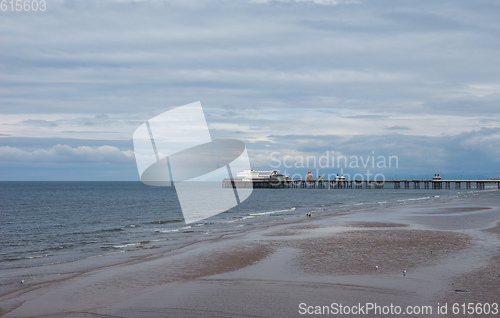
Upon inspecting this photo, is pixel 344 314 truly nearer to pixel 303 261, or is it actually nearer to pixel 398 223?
pixel 303 261

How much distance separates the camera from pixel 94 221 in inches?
1599

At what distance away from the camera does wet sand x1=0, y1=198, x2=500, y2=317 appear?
38.3 feet

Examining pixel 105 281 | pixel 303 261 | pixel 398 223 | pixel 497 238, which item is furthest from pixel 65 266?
pixel 398 223

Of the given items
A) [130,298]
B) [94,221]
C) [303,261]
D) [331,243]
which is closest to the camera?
[130,298]

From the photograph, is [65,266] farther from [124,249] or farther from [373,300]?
[373,300]

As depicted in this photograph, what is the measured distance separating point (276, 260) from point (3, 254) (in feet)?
47.7

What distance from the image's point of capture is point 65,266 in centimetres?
1812

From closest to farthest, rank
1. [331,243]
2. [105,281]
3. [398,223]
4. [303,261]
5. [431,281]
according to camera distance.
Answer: [431,281] → [105,281] → [303,261] → [331,243] → [398,223]

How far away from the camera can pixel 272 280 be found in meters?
14.4

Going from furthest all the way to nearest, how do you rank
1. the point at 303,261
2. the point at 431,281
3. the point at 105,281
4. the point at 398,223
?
1. the point at 398,223
2. the point at 303,261
3. the point at 105,281
4. the point at 431,281

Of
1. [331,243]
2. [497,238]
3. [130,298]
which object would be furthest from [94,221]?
[497,238]

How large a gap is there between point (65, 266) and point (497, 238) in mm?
21427

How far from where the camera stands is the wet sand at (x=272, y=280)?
460 inches

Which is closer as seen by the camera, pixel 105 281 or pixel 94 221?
pixel 105 281
